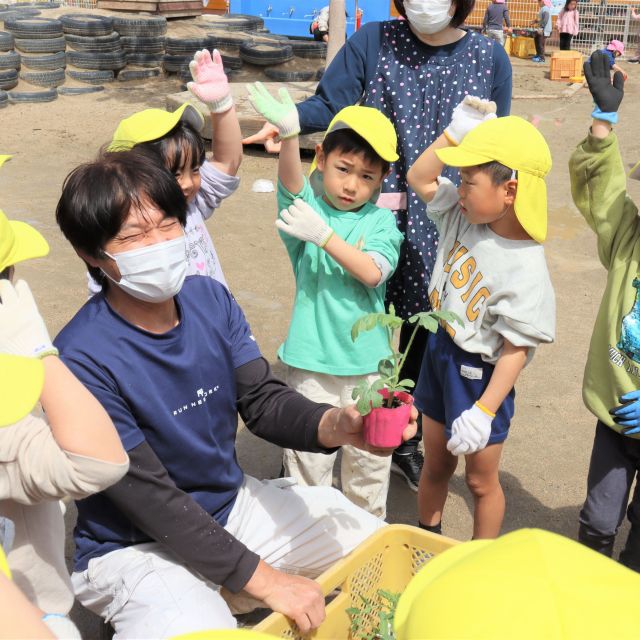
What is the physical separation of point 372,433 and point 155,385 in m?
0.55

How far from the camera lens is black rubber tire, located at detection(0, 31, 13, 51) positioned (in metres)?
11.2

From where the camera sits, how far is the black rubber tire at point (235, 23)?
49.1ft

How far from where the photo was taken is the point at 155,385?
220 cm

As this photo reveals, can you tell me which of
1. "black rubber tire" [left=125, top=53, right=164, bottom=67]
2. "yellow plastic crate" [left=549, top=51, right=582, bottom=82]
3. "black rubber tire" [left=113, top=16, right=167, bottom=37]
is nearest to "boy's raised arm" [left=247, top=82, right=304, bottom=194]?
"black rubber tire" [left=125, top=53, right=164, bottom=67]

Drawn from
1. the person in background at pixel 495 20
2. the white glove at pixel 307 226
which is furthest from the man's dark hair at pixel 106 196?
the person in background at pixel 495 20

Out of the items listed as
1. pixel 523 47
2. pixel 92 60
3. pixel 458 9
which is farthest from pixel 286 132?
pixel 523 47

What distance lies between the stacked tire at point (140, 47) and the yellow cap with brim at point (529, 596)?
11811 millimetres

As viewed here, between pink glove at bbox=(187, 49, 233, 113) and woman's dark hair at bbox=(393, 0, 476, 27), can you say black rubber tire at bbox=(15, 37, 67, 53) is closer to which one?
pink glove at bbox=(187, 49, 233, 113)

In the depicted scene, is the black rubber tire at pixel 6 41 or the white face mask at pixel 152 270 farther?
the black rubber tire at pixel 6 41

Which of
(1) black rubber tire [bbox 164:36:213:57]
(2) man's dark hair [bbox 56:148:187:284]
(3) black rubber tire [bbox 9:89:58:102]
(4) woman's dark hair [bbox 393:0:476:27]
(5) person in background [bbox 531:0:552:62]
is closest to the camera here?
(2) man's dark hair [bbox 56:148:187:284]

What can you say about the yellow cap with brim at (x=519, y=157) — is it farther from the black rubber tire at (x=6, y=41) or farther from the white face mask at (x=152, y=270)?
the black rubber tire at (x=6, y=41)

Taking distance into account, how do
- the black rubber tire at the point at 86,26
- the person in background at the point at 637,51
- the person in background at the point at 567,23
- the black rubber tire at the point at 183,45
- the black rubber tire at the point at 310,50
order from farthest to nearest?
the person in background at the point at 567,23 < the person in background at the point at 637,51 < the black rubber tire at the point at 310,50 < the black rubber tire at the point at 183,45 < the black rubber tire at the point at 86,26

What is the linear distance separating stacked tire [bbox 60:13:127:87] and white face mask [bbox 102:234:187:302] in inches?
402

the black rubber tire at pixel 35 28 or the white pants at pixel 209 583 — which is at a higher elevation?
the white pants at pixel 209 583
